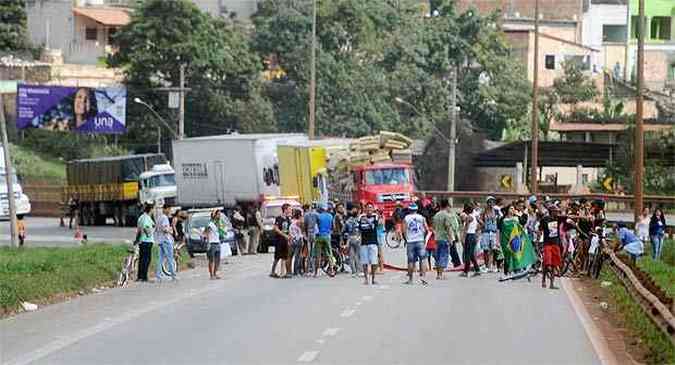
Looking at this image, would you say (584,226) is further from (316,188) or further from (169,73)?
(169,73)

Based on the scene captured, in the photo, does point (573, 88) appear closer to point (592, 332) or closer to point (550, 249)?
point (550, 249)

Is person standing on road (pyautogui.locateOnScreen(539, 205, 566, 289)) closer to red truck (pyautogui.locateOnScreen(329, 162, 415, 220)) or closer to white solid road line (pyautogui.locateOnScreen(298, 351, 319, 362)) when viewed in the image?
white solid road line (pyautogui.locateOnScreen(298, 351, 319, 362))

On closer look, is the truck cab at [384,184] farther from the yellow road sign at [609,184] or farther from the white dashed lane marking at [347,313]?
the white dashed lane marking at [347,313]

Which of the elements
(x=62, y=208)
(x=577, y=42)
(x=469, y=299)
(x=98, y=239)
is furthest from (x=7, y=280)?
(x=577, y=42)

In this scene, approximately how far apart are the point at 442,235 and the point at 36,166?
61889 mm

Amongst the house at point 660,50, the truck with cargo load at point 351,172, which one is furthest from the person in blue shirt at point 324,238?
the house at point 660,50

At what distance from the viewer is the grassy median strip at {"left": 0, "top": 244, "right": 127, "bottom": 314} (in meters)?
28.5

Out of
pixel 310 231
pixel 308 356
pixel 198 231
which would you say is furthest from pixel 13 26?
pixel 308 356

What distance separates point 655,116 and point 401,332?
78452 millimetres

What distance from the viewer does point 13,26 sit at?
352 feet

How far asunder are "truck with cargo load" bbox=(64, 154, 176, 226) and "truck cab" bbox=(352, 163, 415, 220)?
38.6ft

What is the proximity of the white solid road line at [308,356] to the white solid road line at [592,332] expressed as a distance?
3.46 m

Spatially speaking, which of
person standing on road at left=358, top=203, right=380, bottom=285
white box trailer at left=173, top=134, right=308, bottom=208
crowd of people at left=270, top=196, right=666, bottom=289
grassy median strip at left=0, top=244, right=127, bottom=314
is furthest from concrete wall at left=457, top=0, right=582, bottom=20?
person standing on road at left=358, top=203, right=380, bottom=285

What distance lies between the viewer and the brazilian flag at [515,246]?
36.6 m
